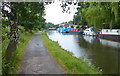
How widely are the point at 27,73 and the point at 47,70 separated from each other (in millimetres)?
810

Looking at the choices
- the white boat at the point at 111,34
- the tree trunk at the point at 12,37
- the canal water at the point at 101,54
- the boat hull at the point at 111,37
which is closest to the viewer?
the tree trunk at the point at 12,37

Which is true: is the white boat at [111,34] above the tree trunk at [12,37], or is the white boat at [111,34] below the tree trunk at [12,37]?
below

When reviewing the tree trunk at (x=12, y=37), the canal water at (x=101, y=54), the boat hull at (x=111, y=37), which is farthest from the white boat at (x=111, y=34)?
the tree trunk at (x=12, y=37)

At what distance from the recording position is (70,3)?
16.2 feet

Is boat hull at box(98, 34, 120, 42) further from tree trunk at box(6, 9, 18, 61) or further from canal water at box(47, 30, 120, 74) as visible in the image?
tree trunk at box(6, 9, 18, 61)

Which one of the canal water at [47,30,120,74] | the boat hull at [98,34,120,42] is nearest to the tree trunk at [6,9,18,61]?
the canal water at [47,30,120,74]

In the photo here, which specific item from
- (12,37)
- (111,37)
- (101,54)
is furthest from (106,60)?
(111,37)

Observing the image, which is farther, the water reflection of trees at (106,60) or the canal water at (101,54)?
the canal water at (101,54)

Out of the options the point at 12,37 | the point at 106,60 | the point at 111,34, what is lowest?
the point at 106,60

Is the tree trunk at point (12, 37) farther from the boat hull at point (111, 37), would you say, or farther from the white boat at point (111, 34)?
the boat hull at point (111, 37)

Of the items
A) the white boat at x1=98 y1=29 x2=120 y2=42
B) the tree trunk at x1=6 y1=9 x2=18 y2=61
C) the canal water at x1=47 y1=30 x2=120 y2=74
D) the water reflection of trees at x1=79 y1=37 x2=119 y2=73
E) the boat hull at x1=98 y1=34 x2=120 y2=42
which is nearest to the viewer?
the tree trunk at x1=6 y1=9 x2=18 y2=61

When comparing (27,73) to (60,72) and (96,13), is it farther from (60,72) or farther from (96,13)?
→ (96,13)

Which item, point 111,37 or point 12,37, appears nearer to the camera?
point 12,37

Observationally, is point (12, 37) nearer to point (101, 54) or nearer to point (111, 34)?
point (101, 54)
